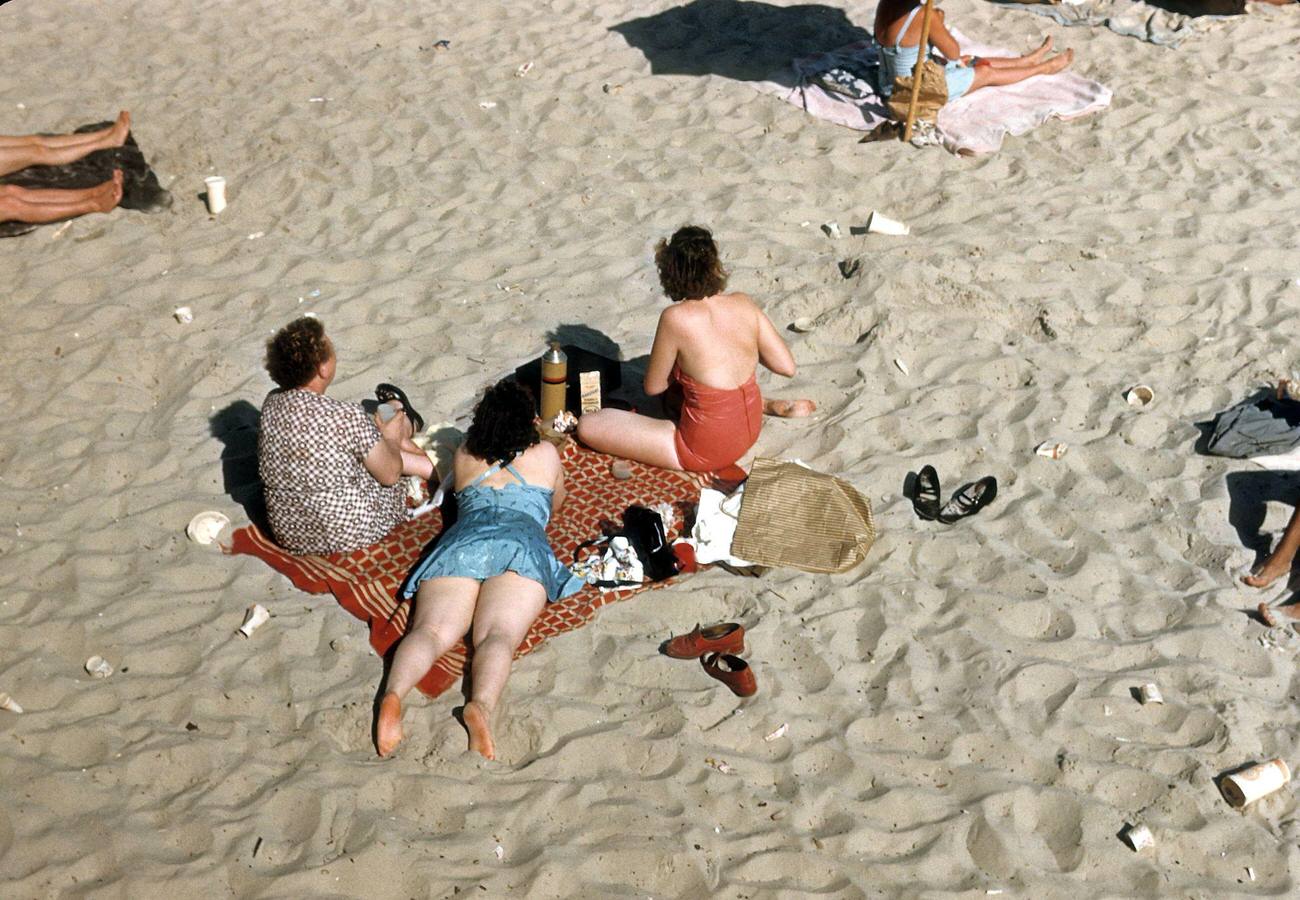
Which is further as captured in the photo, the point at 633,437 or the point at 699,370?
the point at 633,437

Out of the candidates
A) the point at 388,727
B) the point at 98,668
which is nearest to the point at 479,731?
the point at 388,727

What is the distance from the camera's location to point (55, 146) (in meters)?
7.17

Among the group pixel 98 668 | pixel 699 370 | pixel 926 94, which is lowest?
pixel 98 668

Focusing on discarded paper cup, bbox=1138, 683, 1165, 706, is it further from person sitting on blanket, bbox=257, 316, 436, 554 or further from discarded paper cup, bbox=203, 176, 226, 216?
discarded paper cup, bbox=203, 176, 226, 216

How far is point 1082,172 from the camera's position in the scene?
23.4ft

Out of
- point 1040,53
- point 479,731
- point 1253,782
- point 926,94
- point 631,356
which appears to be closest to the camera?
point 1253,782

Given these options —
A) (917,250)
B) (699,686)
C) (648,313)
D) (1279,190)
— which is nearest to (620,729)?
(699,686)

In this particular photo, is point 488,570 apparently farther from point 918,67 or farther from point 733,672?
point 918,67

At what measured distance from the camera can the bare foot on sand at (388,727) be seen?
3854 mm

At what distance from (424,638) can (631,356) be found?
2315 millimetres

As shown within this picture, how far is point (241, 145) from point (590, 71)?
8.43ft

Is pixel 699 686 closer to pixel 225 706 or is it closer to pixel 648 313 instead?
pixel 225 706

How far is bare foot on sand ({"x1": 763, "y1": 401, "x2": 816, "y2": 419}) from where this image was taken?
5371 millimetres

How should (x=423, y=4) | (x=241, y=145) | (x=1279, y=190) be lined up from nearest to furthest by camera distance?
(x=1279, y=190), (x=241, y=145), (x=423, y=4)
